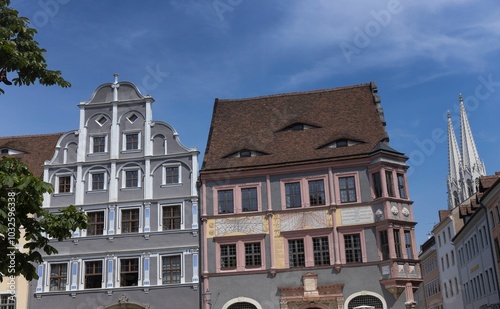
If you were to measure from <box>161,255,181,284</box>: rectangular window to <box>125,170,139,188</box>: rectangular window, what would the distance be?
14.9 ft

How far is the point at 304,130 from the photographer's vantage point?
35.1 meters

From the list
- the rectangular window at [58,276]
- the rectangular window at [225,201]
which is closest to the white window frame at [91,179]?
the rectangular window at [58,276]

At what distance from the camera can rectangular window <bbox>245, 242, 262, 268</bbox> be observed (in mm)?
31691

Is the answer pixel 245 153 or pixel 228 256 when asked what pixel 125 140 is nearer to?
pixel 245 153

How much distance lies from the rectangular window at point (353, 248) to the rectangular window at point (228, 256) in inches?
231

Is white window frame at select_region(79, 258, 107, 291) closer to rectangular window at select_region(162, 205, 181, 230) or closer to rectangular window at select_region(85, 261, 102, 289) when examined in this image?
rectangular window at select_region(85, 261, 102, 289)

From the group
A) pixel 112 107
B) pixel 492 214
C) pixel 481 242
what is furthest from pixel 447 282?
pixel 112 107

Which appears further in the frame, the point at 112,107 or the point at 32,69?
the point at 112,107

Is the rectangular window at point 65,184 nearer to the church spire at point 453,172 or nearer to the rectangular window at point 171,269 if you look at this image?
the rectangular window at point 171,269

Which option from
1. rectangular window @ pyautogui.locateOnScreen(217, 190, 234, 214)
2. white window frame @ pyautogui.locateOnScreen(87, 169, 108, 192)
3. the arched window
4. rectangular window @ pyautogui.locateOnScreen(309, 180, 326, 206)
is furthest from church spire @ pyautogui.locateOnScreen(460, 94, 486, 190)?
white window frame @ pyautogui.locateOnScreen(87, 169, 108, 192)

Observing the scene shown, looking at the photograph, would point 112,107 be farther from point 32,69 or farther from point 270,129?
point 32,69

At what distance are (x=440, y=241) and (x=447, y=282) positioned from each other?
4715mm

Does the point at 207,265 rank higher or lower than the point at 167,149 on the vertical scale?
lower

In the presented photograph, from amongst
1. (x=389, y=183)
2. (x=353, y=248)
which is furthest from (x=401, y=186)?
(x=353, y=248)
